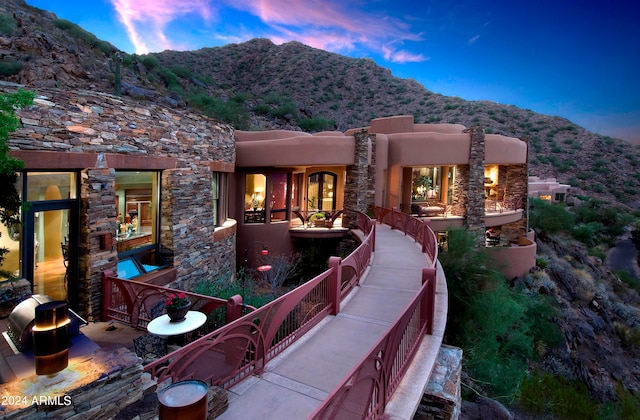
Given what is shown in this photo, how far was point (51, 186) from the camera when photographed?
6.65m

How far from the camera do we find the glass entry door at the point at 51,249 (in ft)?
20.8

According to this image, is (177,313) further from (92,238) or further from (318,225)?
(318,225)

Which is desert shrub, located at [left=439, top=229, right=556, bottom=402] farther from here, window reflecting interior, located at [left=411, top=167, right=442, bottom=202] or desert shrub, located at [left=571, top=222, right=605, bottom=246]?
desert shrub, located at [left=571, top=222, right=605, bottom=246]

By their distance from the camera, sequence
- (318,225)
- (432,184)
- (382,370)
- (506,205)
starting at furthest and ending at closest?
(506,205), (432,184), (318,225), (382,370)

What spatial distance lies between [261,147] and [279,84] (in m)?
42.1

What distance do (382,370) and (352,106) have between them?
53819mm

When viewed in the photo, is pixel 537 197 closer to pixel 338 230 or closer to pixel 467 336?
pixel 338 230

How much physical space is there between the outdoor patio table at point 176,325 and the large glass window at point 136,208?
376 centimetres

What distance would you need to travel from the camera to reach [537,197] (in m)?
34.1

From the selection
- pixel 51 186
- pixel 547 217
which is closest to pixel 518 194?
pixel 547 217

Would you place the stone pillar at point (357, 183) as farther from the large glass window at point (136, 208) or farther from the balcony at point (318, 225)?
the large glass window at point (136, 208)

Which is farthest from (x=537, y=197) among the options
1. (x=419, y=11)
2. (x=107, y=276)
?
(x=419, y=11)

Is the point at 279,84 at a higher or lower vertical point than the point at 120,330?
higher

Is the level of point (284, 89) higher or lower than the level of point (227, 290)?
higher
